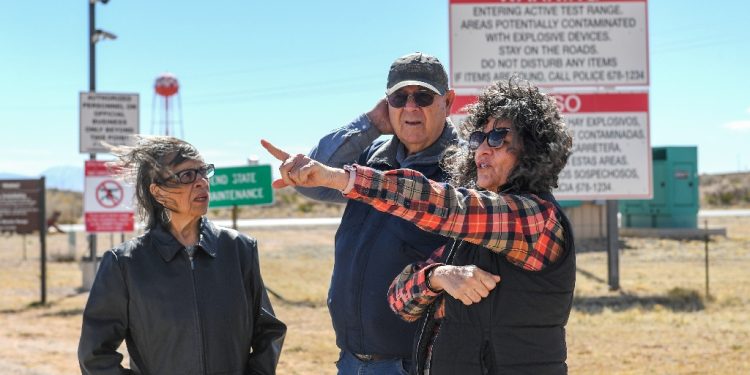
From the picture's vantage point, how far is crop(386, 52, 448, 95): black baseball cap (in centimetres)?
300

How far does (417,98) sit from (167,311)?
1.11 metres

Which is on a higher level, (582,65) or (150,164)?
(582,65)

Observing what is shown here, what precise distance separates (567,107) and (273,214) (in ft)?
105

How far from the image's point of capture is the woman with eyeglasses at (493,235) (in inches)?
81.0

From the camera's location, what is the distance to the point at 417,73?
300 centimetres

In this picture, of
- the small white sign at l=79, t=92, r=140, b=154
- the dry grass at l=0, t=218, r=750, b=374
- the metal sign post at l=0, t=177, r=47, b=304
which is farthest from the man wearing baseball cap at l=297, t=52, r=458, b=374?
the metal sign post at l=0, t=177, r=47, b=304

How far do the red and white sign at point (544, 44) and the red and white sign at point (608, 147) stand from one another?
289mm

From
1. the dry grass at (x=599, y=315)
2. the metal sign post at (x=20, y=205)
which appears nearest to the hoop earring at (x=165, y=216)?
the dry grass at (x=599, y=315)

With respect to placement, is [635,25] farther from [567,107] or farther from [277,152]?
[277,152]

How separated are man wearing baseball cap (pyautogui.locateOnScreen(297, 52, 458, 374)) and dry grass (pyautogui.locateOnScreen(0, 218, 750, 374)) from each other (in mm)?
4608

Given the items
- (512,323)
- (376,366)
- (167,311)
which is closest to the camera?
(512,323)

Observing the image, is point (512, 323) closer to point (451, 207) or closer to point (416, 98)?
point (451, 207)

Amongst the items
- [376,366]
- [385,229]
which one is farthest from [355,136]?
[376,366]

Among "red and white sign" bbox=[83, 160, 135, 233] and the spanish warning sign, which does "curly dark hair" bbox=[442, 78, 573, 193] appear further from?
"red and white sign" bbox=[83, 160, 135, 233]
